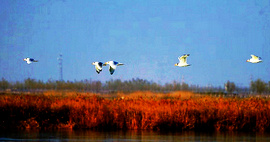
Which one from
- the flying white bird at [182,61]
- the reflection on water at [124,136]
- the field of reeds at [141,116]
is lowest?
the reflection on water at [124,136]

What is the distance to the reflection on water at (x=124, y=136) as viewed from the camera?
21484mm

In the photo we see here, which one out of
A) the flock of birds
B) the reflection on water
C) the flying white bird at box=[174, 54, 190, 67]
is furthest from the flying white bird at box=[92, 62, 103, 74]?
the flying white bird at box=[174, 54, 190, 67]

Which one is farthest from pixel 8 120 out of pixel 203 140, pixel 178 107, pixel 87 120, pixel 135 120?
pixel 203 140

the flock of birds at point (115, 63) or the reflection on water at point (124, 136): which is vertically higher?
the flock of birds at point (115, 63)

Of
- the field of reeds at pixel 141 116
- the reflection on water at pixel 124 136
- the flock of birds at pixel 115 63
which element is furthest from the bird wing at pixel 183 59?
the reflection on water at pixel 124 136

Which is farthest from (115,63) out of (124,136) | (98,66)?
(124,136)

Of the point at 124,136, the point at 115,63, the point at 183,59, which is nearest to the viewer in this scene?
the point at 124,136

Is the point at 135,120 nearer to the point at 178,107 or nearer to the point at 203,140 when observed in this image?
the point at 178,107

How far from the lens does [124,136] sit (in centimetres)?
2239

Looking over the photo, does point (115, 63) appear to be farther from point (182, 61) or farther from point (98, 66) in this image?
point (182, 61)

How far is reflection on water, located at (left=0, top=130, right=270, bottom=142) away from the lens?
21.5 metres

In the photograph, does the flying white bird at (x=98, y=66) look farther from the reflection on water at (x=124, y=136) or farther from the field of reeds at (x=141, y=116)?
the reflection on water at (x=124, y=136)

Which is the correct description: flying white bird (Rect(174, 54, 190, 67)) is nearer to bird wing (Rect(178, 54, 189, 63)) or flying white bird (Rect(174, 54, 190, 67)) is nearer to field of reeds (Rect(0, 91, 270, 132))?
bird wing (Rect(178, 54, 189, 63))

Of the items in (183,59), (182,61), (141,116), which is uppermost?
(183,59)
